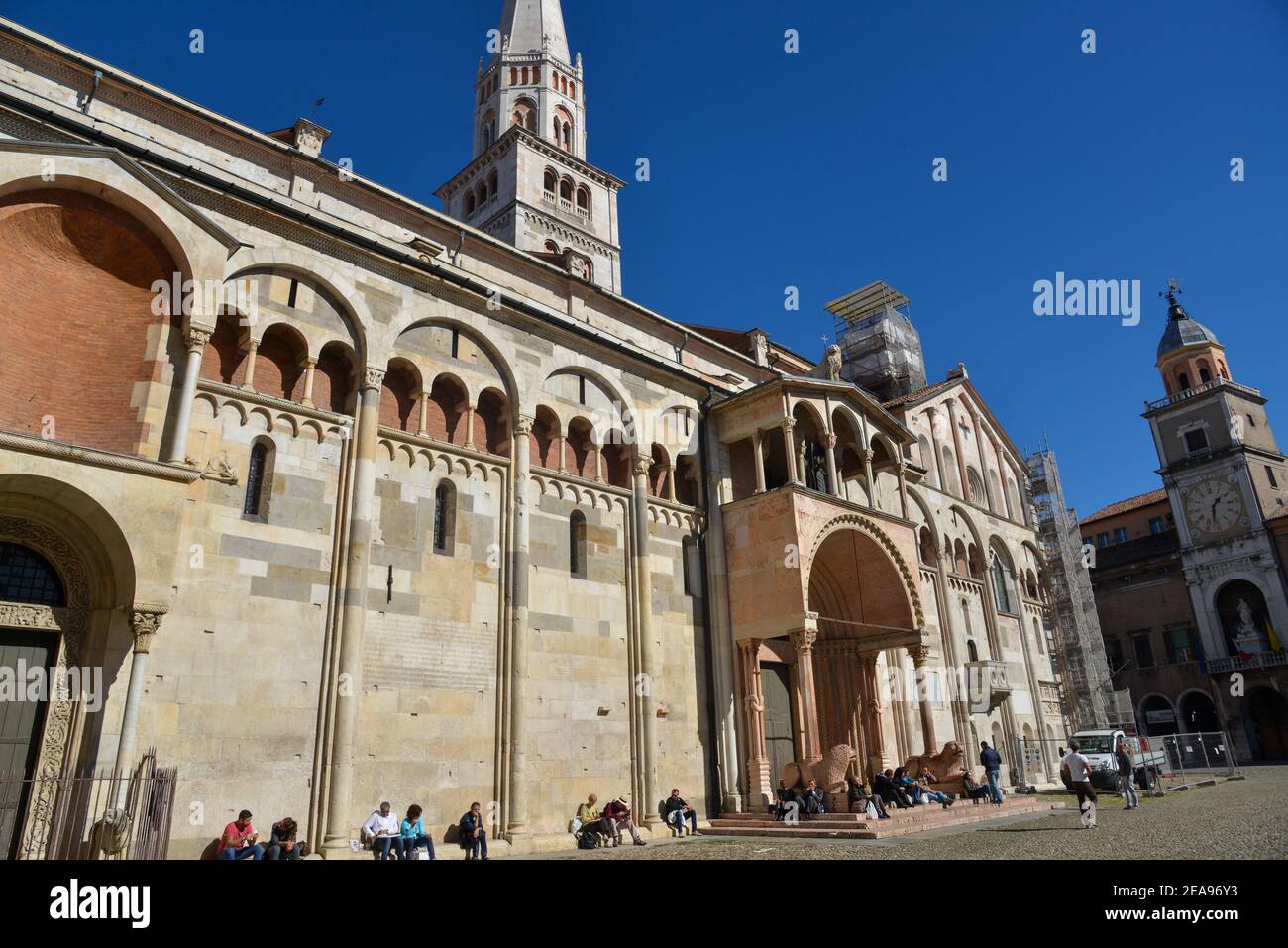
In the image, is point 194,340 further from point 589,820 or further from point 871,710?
point 871,710

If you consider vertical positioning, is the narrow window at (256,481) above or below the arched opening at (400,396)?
below

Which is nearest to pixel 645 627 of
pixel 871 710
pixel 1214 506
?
pixel 871 710

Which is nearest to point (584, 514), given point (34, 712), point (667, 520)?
point (667, 520)

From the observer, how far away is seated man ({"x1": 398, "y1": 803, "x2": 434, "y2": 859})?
1277 centimetres

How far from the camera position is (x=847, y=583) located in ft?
77.7

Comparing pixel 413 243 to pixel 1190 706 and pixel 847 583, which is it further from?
pixel 1190 706

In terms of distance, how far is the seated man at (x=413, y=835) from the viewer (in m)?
12.8

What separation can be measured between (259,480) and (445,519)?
3.66 meters

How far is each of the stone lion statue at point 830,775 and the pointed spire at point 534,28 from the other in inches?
1892

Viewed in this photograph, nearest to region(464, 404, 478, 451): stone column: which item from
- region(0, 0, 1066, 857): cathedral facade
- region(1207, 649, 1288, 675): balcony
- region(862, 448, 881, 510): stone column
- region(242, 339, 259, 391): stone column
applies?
region(0, 0, 1066, 857): cathedral facade

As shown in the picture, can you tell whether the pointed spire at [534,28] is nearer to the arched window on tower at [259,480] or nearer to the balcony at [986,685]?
the balcony at [986,685]

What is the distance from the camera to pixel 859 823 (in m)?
15.8

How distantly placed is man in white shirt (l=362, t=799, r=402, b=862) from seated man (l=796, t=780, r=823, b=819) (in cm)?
876

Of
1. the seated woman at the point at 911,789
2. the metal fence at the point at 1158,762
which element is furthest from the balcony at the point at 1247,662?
the seated woman at the point at 911,789
